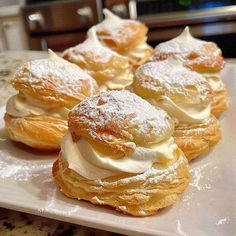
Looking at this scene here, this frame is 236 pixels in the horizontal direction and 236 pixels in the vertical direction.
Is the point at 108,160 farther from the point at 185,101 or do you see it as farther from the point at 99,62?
the point at 99,62

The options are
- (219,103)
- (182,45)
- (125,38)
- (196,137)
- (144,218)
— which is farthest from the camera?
(125,38)

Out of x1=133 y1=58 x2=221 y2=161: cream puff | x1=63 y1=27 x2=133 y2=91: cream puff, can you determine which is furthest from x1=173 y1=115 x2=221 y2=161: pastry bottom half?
x1=63 y1=27 x2=133 y2=91: cream puff

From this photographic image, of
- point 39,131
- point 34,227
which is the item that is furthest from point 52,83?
point 34,227

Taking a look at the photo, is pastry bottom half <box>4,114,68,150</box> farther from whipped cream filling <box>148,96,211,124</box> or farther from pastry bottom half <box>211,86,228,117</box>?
pastry bottom half <box>211,86,228,117</box>

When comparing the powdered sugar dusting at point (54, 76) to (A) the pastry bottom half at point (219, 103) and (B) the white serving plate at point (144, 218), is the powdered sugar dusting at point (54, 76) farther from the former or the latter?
(A) the pastry bottom half at point (219, 103)

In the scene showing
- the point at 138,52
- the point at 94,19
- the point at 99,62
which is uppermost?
the point at 99,62
